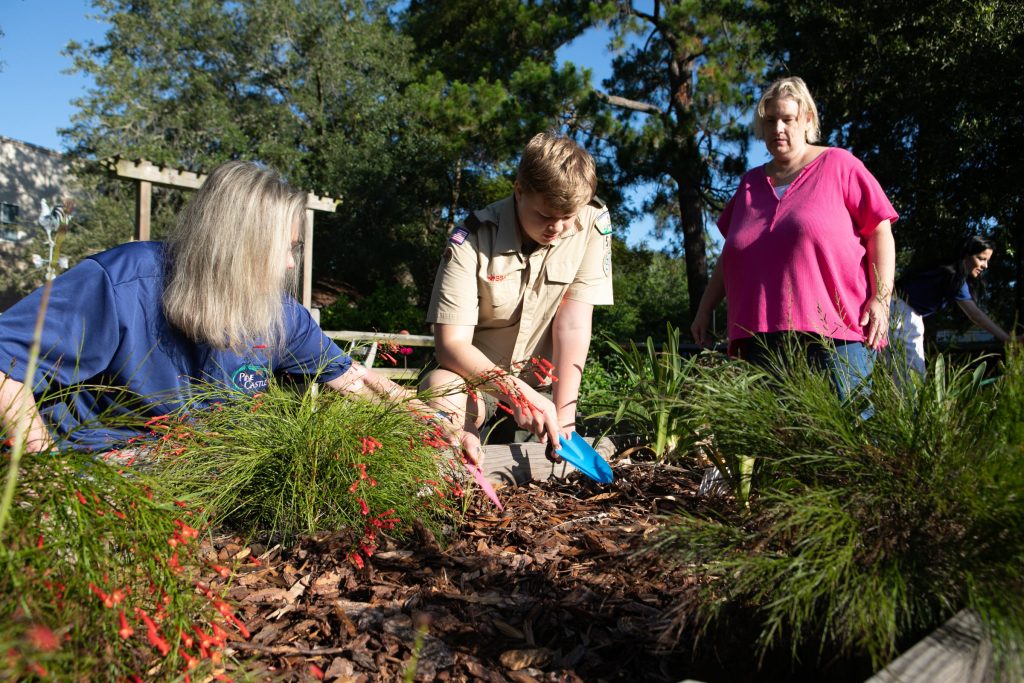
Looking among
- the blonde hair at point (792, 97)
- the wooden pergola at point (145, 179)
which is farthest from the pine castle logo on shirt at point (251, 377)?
the wooden pergola at point (145, 179)

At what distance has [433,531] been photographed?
1.99 m

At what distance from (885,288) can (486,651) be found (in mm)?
1610

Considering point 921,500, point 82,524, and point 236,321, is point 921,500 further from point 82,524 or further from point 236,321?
point 236,321

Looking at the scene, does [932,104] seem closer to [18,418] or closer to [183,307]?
[183,307]

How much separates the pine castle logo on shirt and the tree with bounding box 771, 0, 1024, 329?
8.77 meters

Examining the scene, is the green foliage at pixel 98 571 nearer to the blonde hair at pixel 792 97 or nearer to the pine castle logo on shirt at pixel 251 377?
the pine castle logo on shirt at pixel 251 377

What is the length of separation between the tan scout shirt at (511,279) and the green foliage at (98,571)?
56.8 inches

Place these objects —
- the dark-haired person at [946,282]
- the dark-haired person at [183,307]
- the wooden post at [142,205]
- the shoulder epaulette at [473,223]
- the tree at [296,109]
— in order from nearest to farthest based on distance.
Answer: the dark-haired person at [183,307] → the shoulder epaulette at [473,223] → the dark-haired person at [946,282] → the wooden post at [142,205] → the tree at [296,109]

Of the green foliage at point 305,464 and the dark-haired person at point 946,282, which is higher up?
the dark-haired person at point 946,282

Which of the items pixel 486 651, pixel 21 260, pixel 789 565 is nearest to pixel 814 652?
pixel 789 565

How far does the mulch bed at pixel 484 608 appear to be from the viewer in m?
1.43

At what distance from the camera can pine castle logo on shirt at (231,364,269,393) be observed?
225 cm

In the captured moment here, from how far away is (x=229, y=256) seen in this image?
2.10 metres

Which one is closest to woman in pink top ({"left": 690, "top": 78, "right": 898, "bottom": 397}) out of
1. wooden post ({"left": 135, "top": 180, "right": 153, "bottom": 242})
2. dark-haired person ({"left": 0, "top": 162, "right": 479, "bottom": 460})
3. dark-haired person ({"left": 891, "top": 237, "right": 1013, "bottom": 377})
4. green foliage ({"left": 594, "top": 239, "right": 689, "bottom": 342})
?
dark-haired person ({"left": 0, "top": 162, "right": 479, "bottom": 460})
